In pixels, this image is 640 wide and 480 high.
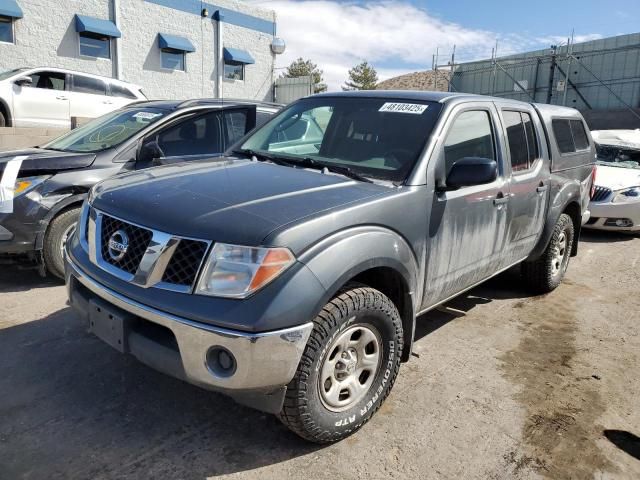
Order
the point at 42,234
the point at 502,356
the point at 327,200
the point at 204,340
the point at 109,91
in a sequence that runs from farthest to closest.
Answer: the point at 109,91 → the point at 42,234 → the point at 502,356 → the point at 327,200 → the point at 204,340

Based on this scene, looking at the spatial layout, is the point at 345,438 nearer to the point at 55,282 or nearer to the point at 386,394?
the point at 386,394

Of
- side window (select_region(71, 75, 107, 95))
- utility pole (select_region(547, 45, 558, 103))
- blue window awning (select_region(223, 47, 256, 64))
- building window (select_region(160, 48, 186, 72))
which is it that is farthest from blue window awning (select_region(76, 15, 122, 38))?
utility pole (select_region(547, 45, 558, 103))

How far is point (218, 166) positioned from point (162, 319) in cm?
133

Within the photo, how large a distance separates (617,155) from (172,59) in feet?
53.0

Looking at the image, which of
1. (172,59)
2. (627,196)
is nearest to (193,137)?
(627,196)

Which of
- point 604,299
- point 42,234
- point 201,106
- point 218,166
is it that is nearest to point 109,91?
point 201,106

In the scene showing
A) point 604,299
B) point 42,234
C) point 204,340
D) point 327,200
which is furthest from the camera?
point 604,299

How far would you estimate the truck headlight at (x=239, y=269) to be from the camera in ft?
7.68

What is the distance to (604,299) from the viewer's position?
5438mm

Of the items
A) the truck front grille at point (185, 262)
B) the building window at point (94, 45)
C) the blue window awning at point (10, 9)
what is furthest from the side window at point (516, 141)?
the building window at point (94, 45)

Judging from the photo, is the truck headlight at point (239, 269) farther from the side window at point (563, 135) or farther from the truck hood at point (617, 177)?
the truck hood at point (617, 177)

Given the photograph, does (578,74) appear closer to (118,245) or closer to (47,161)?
(47,161)

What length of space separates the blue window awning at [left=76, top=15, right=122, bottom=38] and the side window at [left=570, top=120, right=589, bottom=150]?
15929 mm

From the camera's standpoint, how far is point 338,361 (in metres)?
2.74
